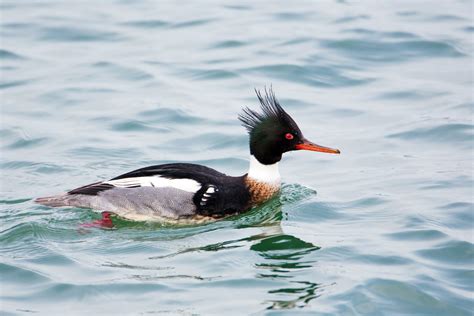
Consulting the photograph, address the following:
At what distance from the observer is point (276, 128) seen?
1067cm

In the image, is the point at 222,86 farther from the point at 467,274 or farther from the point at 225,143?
the point at 467,274

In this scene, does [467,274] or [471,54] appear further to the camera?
[471,54]

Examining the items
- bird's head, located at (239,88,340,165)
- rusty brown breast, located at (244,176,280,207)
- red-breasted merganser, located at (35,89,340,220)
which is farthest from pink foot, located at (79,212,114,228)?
bird's head, located at (239,88,340,165)

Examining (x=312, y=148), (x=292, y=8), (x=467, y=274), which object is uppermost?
(x=292, y=8)

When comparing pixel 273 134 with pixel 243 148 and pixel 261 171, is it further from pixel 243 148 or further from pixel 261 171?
pixel 243 148

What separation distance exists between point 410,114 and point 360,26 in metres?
3.80

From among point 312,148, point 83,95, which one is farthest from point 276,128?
point 83,95

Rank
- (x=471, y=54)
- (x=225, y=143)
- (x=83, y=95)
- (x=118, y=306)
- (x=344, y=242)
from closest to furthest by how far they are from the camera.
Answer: (x=118, y=306) < (x=344, y=242) < (x=225, y=143) < (x=83, y=95) < (x=471, y=54)

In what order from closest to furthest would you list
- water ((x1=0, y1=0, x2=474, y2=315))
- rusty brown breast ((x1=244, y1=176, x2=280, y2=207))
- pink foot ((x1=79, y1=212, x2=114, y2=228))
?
1. water ((x1=0, y1=0, x2=474, y2=315))
2. pink foot ((x1=79, y1=212, x2=114, y2=228))
3. rusty brown breast ((x1=244, y1=176, x2=280, y2=207))

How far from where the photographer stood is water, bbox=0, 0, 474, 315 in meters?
8.88

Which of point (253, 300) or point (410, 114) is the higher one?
point (410, 114)

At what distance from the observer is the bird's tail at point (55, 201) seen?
1067cm

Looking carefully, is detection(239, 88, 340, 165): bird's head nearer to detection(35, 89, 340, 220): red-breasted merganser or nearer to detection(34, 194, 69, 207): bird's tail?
detection(35, 89, 340, 220): red-breasted merganser

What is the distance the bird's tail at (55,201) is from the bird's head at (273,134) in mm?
2067
